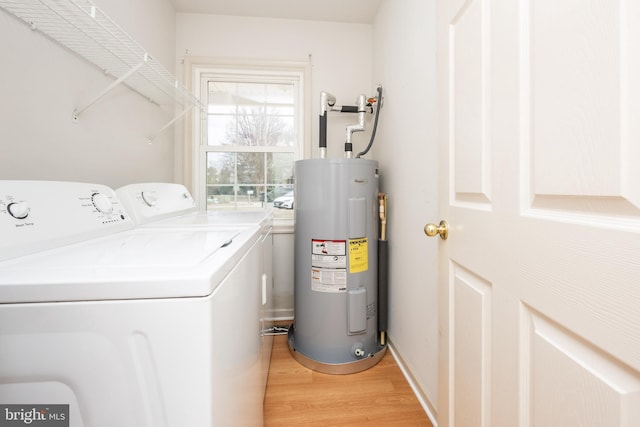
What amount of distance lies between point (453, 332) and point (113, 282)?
945mm

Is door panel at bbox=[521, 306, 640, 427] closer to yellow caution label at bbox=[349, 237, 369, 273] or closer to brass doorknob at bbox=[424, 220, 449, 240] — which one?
brass doorknob at bbox=[424, 220, 449, 240]

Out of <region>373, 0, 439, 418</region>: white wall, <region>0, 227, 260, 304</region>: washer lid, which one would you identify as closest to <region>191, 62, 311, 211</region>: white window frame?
<region>373, 0, 439, 418</region>: white wall

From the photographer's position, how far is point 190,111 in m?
2.21

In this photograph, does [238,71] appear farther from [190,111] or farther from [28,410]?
[28,410]

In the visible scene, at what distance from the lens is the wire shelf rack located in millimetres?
A: 900

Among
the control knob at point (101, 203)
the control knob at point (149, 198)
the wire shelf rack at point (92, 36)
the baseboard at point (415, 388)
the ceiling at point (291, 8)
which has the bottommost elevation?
the baseboard at point (415, 388)

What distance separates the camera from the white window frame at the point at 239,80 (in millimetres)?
2225

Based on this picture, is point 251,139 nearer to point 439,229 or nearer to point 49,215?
point 49,215

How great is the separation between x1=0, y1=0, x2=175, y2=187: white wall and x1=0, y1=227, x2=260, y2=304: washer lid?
586mm

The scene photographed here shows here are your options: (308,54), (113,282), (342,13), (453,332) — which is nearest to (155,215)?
(113,282)

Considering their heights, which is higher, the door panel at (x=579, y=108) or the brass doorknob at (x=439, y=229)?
the door panel at (x=579, y=108)

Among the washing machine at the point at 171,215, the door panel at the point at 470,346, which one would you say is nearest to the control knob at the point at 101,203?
the washing machine at the point at 171,215

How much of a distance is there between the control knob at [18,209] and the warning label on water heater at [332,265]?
4.18 feet

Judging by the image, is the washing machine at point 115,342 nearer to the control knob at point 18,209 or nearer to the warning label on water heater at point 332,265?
the control knob at point 18,209
